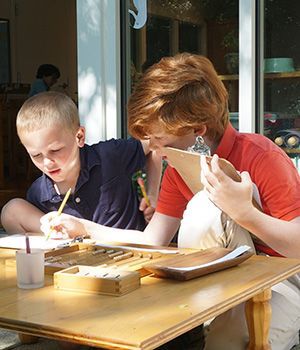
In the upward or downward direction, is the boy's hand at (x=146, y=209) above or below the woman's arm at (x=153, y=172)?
below

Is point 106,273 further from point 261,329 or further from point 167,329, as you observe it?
point 261,329

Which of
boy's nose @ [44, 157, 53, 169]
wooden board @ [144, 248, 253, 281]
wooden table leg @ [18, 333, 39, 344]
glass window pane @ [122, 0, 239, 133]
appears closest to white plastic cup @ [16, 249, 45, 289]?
wooden board @ [144, 248, 253, 281]

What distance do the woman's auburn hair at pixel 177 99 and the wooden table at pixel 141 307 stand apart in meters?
0.48

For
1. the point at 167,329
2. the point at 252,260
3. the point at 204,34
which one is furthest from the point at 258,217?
the point at 204,34

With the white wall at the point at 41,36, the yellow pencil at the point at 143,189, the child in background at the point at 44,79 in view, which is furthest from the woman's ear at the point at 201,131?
the white wall at the point at 41,36

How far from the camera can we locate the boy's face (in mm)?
2389

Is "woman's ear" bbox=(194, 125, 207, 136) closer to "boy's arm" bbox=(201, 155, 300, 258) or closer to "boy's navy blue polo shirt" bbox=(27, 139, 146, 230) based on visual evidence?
"boy's arm" bbox=(201, 155, 300, 258)

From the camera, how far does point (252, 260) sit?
1.85 metres

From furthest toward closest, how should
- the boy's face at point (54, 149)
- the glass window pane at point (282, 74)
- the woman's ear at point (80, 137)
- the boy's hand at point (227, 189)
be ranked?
the glass window pane at point (282, 74), the woman's ear at point (80, 137), the boy's face at point (54, 149), the boy's hand at point (227, 189)

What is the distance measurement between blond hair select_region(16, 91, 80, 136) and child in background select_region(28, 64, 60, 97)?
458cm

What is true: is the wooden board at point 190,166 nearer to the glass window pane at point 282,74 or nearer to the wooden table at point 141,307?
the wooden table at point 141,307

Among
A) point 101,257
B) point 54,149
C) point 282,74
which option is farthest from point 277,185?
point 282,74

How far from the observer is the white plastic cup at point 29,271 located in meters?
1.61

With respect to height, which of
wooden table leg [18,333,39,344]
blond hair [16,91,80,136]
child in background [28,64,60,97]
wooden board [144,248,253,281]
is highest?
child in background [28,64,60,97]
